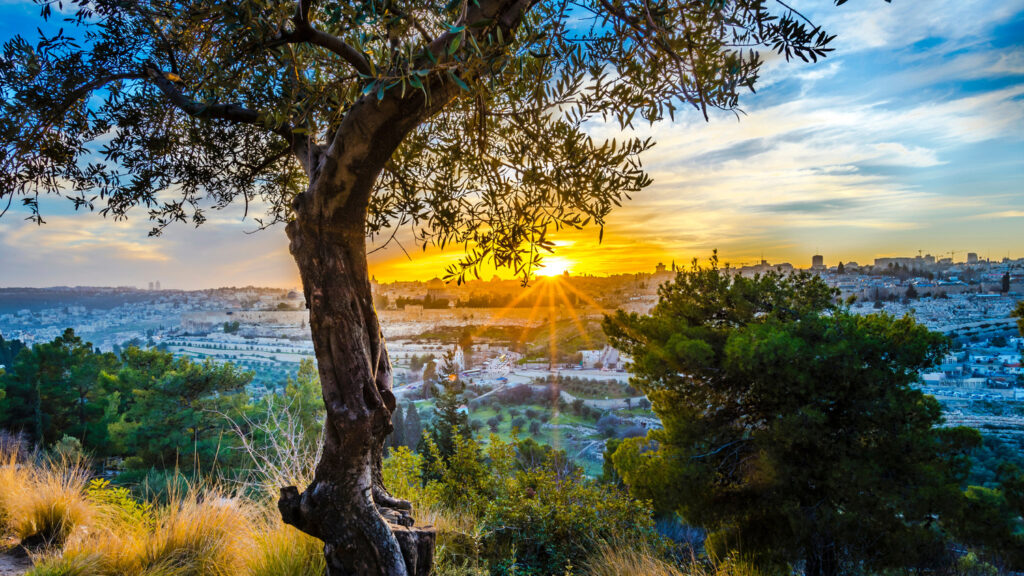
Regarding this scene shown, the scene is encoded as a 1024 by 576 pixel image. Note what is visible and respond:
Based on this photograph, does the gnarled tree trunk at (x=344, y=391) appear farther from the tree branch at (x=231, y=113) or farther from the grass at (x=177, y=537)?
the grass at (x=177, y=537)

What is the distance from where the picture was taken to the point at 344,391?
2002 millimetres

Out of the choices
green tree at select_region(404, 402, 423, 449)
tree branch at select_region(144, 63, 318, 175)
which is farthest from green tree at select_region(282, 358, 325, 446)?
tree branch at select_region(144, 63, 318, 175)

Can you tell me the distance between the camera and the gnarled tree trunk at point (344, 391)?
1.95 m

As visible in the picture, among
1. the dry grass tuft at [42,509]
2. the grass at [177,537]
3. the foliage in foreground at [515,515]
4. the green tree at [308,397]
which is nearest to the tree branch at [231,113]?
the grass at [177,537]

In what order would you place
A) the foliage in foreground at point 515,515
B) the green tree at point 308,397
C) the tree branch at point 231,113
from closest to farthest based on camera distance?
the tree branch at point 231,113 → the foliage in foreground at point 515,515 → the green tree at point 308,397

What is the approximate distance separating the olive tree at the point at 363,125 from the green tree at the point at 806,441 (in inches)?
205

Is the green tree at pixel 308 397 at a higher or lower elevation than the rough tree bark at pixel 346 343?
lower

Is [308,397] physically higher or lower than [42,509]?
lower

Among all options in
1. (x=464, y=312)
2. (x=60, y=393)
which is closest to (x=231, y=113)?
(x=464, y=312)

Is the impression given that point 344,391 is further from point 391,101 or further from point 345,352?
point 391,101

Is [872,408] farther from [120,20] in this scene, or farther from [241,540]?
[120,20]

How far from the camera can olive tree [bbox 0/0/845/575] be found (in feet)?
5.32

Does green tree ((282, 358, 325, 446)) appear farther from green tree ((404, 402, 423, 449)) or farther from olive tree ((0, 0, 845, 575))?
olive tree ((0, 0, 845, 575))

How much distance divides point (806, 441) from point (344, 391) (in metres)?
6.48
